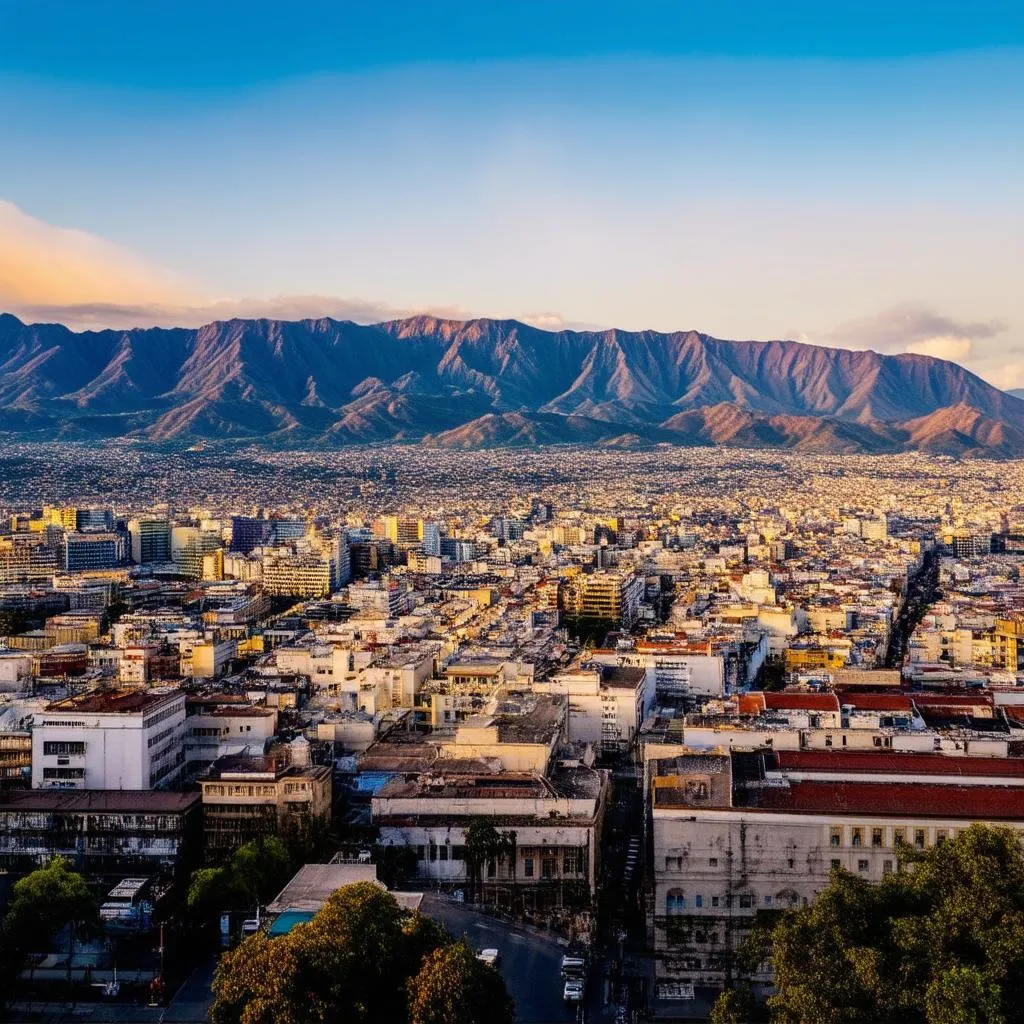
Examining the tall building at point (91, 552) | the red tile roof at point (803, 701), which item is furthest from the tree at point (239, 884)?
the tall building at point (91, 552)

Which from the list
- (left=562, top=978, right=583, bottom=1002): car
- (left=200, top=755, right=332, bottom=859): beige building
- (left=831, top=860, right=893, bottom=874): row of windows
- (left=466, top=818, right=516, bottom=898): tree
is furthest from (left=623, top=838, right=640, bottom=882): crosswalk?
(left=200, top=755, right=332, bottom=859): beige building

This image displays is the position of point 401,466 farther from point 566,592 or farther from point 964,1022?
point 964,1022

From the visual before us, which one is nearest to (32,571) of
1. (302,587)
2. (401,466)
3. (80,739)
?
(302,587)

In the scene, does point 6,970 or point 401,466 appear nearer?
point 6,970

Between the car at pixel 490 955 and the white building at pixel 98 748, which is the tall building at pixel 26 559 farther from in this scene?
the car at pixel 490 955

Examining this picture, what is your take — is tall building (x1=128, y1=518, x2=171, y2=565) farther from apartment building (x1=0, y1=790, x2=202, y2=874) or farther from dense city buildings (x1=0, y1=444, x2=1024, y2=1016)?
apartment building (x1=0, y1=790, x2=202, y2=874)

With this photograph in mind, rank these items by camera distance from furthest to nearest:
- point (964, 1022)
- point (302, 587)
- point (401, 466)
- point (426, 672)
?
point (401, 466)
point (302, 587)
point (426, 672)
point (964, 1022)

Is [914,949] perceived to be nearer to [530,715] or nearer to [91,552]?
[530,715]
